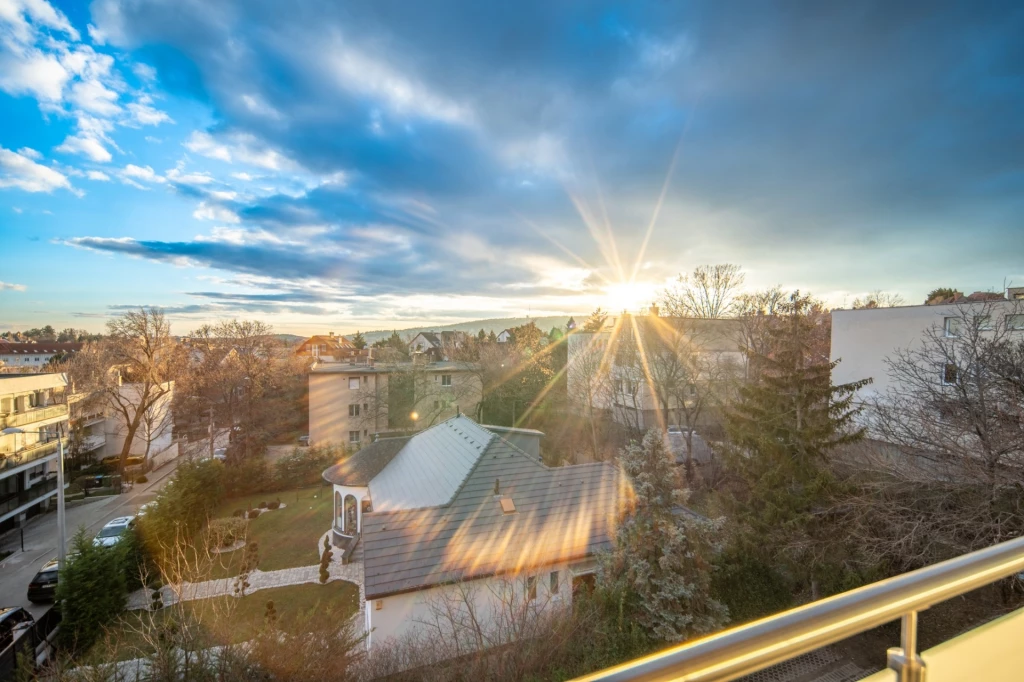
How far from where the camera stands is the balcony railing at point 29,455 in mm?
18250

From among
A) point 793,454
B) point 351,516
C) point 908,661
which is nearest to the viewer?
point 908,661

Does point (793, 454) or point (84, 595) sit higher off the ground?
point (793, 454)

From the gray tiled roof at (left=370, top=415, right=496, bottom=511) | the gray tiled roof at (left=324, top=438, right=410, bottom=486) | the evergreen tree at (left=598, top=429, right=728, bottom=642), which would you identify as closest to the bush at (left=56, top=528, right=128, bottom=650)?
the gray tiled roof at (left=324, top=438, right=410, bottom=486)

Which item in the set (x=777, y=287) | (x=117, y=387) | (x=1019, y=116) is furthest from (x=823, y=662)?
(x=117, y=387)

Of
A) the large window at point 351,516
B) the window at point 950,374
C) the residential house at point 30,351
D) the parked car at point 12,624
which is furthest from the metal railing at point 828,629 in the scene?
the residential house at point 30,351

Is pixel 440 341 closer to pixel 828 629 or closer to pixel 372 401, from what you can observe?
pixel 372 401

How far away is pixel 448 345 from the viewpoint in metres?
52.8

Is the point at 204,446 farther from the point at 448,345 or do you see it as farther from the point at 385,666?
the point at 448,345

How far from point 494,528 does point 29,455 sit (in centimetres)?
2168

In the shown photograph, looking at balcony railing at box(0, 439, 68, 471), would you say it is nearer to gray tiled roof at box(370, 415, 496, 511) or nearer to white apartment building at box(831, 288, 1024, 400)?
gray tiled roof at box(370, 415, 496, 511)

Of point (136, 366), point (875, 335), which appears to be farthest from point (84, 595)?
point (875, 335)

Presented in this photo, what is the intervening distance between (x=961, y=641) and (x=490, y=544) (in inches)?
365

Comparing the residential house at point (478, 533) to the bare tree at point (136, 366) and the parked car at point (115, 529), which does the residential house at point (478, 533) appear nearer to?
the parked car at point (115, 529)

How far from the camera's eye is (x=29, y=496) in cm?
1900
